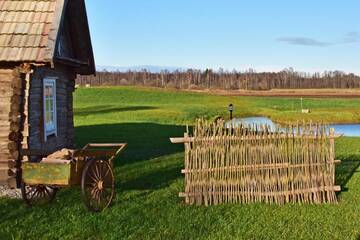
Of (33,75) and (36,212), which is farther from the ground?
(33,75)

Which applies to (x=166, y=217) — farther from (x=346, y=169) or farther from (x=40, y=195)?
(x=346, y=169)

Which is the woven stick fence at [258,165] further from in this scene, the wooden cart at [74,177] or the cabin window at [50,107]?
the cabin window at [50,107]

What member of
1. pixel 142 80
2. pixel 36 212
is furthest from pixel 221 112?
pixel 142 80

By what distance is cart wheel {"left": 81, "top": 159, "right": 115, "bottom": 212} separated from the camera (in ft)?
31.4

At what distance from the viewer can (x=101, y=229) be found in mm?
8555

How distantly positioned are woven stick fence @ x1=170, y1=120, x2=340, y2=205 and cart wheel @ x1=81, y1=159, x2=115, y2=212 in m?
1.53

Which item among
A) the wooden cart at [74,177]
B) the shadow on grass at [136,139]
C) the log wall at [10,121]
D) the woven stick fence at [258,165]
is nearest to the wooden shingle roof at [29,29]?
the log wall at [10,121]

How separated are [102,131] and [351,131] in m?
20.5

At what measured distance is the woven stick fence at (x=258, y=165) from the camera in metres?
10.6

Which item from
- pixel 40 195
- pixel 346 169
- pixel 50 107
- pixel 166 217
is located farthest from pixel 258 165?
pixel 50 107

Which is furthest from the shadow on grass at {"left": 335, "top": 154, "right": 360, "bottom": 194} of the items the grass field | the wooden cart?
the wooden cart

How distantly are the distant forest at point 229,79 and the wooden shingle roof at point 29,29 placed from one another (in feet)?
459

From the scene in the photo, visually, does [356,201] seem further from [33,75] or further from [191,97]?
[191,97]

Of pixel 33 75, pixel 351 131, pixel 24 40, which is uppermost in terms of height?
pixel 24 40
